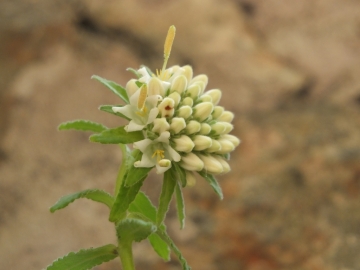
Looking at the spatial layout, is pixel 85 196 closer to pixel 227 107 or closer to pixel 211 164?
pixel 211 164

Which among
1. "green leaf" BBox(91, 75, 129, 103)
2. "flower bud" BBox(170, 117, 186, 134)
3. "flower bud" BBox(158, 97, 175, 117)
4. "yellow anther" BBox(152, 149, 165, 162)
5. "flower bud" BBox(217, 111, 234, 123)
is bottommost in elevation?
"yellow anther" BBox(152, 149, 165, 162)

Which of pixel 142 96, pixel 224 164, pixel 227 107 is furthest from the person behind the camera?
pixel 227 107

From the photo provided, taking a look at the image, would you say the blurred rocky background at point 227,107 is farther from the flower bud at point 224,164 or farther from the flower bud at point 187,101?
the flower bud at point 187,101

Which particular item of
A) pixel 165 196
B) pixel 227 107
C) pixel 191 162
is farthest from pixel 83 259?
pixel 227 107

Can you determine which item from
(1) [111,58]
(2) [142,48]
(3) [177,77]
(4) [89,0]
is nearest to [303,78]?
(2) [142,48]

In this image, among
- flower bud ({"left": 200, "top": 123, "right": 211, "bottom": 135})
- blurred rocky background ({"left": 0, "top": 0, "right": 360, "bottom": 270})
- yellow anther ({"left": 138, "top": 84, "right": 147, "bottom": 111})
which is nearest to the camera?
yellow anther ({"left": 138, "top": 84, "right": 147, "bottom": 111})

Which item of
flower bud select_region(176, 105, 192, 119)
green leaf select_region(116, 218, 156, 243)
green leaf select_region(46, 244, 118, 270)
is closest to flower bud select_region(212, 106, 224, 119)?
flower bud select_region(176, 105, 192, 119)

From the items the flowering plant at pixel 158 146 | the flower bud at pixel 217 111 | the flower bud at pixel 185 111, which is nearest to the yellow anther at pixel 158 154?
the flowering plant at pixel 158 146

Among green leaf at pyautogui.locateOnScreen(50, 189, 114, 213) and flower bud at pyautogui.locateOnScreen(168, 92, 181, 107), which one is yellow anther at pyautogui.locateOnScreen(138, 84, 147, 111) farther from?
green leaf at pyautogui.locateOnScreen(50, 189, 114, 213)
